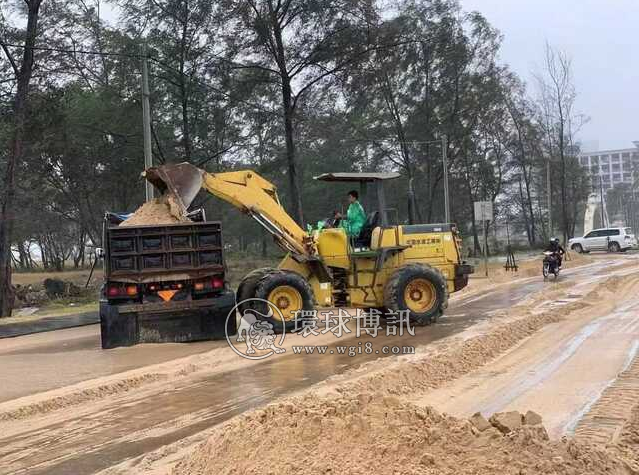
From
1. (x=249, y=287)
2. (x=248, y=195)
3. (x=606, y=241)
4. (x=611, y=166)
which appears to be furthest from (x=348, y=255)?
(x=611, y=166)

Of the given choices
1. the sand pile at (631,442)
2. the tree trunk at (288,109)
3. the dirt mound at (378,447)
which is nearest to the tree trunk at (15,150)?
A: the tree trunk at (288,109)

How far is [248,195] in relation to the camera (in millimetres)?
12461

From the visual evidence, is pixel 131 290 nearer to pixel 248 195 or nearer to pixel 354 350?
pixel 248 195

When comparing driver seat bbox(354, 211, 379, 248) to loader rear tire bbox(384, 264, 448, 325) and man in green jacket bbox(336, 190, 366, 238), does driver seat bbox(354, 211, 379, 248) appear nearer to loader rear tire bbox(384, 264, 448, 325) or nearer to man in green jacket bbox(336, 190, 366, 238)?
man in green jacket bbox(336, 190, 366, 238)

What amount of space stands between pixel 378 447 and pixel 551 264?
779 inches

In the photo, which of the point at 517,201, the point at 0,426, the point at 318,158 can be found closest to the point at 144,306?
the point at 0,426

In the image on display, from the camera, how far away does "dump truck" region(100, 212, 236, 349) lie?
35.2ft

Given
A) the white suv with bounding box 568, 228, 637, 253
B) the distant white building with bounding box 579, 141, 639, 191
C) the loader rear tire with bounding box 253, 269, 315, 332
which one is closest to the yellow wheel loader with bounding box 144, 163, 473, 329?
the loader rear tire with bounding box 253, 269, 315, 332

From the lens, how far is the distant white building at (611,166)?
6644 centimetres

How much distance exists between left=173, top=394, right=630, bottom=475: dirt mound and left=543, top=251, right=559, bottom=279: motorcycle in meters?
19.1

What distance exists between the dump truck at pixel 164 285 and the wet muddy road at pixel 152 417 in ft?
6.71

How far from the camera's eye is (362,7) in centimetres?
2328

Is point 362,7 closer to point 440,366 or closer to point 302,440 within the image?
point 440,366

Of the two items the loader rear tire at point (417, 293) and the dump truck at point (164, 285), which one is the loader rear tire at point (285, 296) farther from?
the loader rear tire at point (417, 293)
